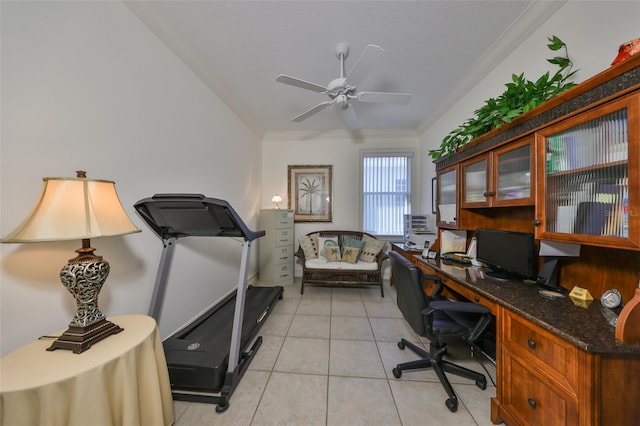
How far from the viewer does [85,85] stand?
1.37m

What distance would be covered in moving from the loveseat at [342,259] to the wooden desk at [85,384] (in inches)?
96.9

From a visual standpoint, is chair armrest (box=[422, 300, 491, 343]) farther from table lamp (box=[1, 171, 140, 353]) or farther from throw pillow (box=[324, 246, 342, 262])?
throw pillow (box=[324, 246, 342, 262])

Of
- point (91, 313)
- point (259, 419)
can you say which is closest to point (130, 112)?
point (91, 313)

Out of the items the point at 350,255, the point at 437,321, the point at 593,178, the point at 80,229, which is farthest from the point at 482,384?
the point at 80,229

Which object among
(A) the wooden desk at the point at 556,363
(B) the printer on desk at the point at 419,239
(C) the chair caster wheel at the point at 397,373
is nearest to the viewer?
(A) the wooden desk at the point at 556,363

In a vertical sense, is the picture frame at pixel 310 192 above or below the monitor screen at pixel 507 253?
above

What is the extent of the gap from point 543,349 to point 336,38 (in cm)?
258

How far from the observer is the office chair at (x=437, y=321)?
142 cm

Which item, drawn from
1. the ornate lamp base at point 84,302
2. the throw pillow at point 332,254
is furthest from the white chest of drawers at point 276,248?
the ornate lamp base at point 84,302

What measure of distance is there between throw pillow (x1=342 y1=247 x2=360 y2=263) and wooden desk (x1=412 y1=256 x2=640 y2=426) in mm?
2096

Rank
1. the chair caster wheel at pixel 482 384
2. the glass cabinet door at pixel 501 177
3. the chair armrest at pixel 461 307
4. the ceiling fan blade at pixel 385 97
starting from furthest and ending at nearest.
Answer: the ceiling fan blade at pixel 385 97 < the chair caster wheel at pixel 482 384 < the glass cabinet door at pixel 501 177 < the chair armrest at pixel 461 307

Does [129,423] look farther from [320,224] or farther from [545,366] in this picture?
[320,224]

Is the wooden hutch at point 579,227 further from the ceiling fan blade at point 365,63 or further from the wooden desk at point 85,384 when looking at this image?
the wooden desk at point 85,384

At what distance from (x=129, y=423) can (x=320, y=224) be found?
3550 millimetres
